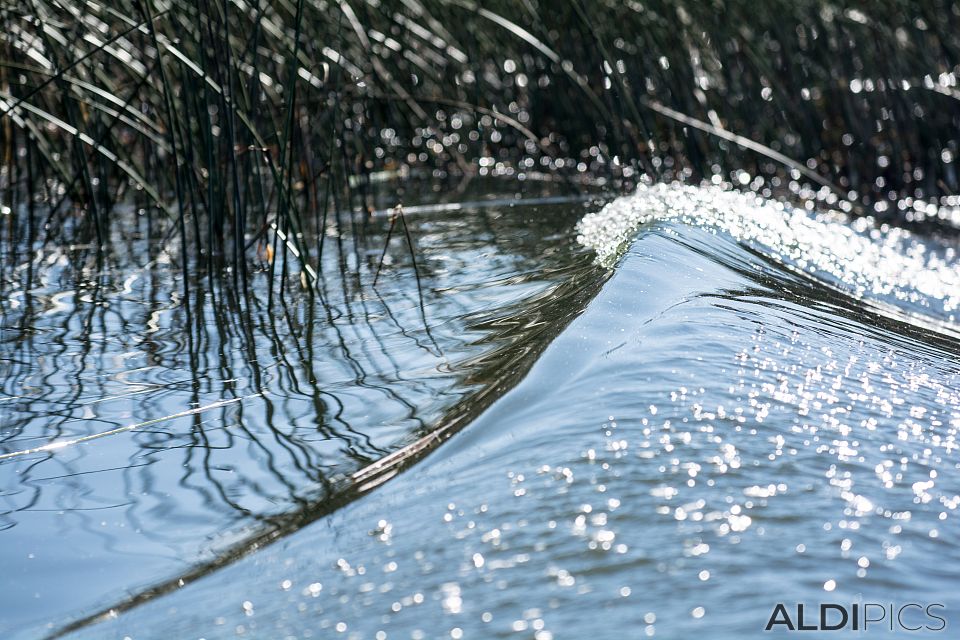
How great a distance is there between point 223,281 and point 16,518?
1180 millimetres

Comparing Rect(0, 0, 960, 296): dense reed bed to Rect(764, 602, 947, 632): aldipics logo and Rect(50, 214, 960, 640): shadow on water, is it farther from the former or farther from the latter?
Rect(764, 602, 947, 632): aldipics logo

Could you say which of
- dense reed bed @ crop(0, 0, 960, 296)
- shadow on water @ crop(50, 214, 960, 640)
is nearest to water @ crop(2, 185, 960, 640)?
shadow on water @ crop(50, 214, 960, 640)

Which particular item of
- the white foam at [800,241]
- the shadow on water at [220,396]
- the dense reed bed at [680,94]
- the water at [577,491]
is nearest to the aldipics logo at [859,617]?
the water at [577,491]

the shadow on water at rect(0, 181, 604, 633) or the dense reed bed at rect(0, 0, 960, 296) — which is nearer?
the shadow on water at rect(0, 181, 604, 633)

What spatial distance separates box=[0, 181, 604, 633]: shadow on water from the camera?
3.49 ft

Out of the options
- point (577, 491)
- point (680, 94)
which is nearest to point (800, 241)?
point (577, 491)

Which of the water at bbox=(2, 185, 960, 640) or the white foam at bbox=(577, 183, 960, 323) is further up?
the white foam at bbox=(577, 183, 960, 323)

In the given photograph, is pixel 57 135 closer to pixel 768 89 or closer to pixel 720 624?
pixel 768 89

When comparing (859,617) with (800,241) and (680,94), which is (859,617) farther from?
(680,94)

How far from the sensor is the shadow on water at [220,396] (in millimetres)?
1064

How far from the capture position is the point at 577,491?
3.35 feet

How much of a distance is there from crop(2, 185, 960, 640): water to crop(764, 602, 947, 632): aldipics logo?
0.01m

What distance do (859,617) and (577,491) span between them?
0.28 m

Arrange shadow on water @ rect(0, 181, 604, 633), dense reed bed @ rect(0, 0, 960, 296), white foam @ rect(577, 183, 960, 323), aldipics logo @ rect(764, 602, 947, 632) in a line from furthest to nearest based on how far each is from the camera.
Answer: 1. dense reed bed @ rect(0, 0, 960, 296)
2. white foam @ rect(577, 183, 960, 323)
3. shadow on water @ rect(0, 181, 604, 633)
4. aldipics logo @ rect(764, 602, 947, 632)
